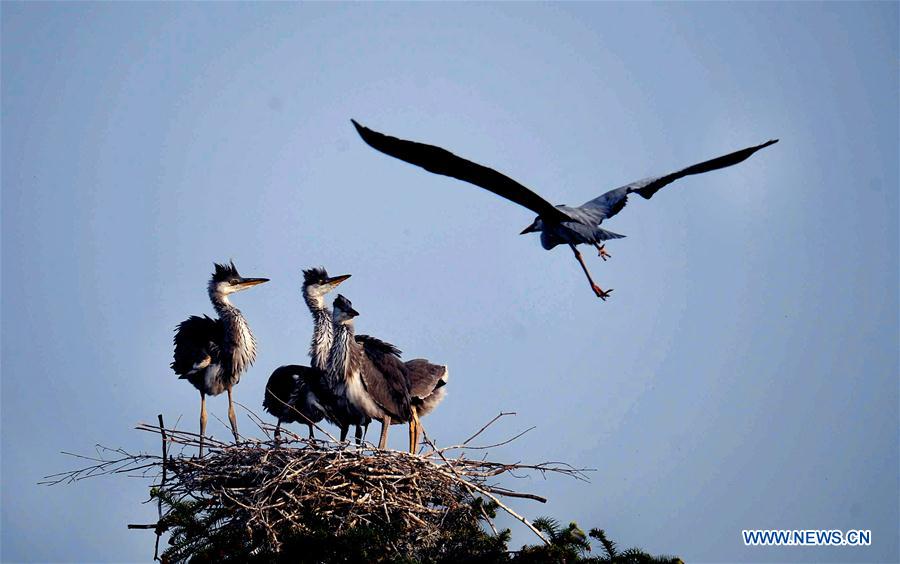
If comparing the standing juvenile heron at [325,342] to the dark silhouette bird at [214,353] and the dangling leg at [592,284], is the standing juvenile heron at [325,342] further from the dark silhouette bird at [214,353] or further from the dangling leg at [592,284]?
the dangling leg at [592,284]

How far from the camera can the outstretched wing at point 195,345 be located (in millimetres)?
13538

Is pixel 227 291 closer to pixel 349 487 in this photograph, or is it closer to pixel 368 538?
pixel 349 487

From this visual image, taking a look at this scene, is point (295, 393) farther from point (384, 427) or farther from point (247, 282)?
point (247, 282)

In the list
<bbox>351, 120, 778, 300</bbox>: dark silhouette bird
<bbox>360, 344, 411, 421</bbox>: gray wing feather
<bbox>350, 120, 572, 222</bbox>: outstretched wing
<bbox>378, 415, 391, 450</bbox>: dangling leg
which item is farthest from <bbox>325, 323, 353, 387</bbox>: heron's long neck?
<bbox>350, 120, 572, 222</bbox>: outstretched wing

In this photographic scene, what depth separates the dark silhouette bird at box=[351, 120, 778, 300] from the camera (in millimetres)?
9062

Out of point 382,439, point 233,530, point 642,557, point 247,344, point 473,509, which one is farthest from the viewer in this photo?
point 247,344

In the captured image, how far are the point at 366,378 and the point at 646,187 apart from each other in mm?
3708

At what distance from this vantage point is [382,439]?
1242cm

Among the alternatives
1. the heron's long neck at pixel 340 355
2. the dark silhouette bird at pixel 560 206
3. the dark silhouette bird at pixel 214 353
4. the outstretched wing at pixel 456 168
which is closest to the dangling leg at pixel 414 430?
the heron's long neck at pixel 340 355

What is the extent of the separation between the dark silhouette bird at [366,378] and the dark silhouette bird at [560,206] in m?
2.38

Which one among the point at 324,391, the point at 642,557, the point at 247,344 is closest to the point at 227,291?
the point at 247,344

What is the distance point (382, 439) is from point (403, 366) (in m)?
0.83

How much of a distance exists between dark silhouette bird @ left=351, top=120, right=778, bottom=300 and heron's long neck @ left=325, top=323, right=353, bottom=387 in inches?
98.1

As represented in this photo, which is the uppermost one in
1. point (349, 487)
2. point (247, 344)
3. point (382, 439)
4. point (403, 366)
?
point (247, 344)
